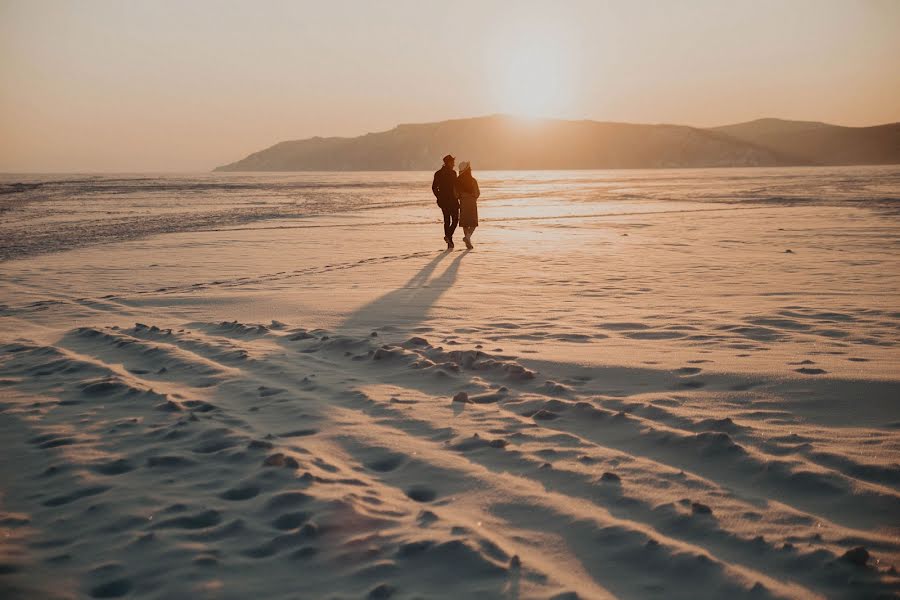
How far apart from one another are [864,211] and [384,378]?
22330mm

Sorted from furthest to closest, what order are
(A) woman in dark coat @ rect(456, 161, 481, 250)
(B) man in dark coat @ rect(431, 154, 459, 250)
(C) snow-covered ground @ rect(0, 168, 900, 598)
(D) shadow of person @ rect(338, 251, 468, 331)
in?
(A) woman in dark coat @ rect(456, 161, 481, 250) → (B) man in dark coat @ rect(431, 154, 459, 250) → (D) shadow of person @ rect(338, 251, 468, 331) → (C) snow-covered ground @ rect(0, 168, 900, 598)

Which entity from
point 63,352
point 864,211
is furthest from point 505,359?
point 864,211

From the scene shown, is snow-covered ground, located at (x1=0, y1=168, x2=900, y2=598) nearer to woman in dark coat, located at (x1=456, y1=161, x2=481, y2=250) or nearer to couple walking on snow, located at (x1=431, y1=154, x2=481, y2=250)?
couple walking on snow, located at (x1=431, y1=154, x2=481, y2=250)

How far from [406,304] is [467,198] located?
690 cm

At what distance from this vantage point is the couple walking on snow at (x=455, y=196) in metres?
14.9

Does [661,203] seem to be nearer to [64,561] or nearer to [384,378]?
[384,378]

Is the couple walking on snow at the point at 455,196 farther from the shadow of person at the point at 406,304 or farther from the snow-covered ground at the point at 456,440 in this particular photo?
the snow-covered ground at the point at 456,440

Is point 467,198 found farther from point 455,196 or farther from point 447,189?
point 447,189

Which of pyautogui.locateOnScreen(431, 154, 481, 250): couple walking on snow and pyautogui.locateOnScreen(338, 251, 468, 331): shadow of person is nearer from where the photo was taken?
pyautogui.locateOnScreen(338, 251, 468, 331): shadow of person

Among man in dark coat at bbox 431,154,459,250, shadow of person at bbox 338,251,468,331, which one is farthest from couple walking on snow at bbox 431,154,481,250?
shadow of person at bbox 338,251,468,331

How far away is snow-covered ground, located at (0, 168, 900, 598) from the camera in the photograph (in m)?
2.87

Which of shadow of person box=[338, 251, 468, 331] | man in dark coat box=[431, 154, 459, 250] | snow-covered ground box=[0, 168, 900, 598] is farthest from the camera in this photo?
man in dark coat box=[431, 154, 459, 250]

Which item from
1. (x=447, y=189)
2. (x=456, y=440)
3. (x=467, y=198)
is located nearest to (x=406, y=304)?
(x=456, y=440)

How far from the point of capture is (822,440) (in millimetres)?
4055
